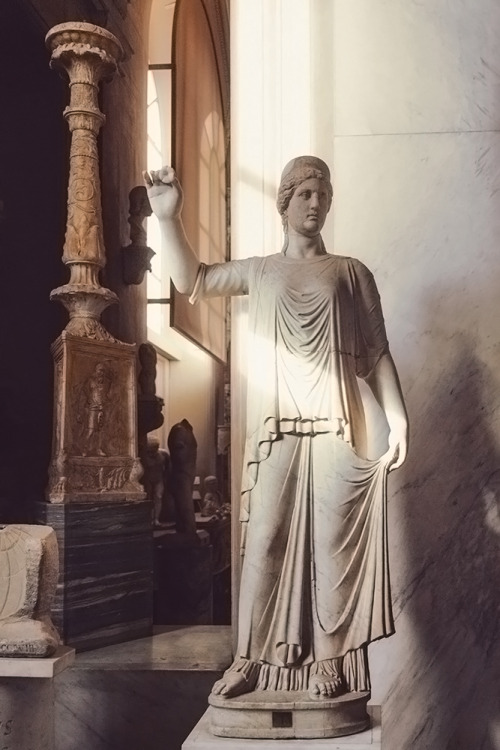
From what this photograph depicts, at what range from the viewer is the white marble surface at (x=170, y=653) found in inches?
172

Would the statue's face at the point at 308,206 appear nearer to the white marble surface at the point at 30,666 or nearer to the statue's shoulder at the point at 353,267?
the statue's shoulder at the point at 353,267

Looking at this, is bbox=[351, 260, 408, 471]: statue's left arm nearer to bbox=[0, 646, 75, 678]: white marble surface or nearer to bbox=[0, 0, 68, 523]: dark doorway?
bbox=[0, 646, 75, 678]: white marble surface

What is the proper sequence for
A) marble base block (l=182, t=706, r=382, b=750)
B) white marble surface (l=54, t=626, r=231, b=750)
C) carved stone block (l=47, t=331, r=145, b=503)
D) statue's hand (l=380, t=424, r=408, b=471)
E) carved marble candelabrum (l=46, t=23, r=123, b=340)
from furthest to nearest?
carved marble candelabrum (l=46, t=23, r=123, b=340)
carved stone block (l=47, t=331, r=145, b=503)
white marble surface (l=54, t=626, r=231, b=750)
statue's hand (l=380, t=424, r=408, b=471)
marble base block (l=182, t=706, r=382, b=750)

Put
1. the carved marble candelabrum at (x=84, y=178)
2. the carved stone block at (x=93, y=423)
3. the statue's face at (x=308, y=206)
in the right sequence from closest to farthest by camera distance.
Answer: the statue's face at (x=308, y=206) < the carved stone block at (x=93, y=423) < the carved marble candelabrum at (x=84, y=178)

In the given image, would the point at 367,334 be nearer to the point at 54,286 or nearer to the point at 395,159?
the point at 395,159

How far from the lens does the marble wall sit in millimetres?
4469

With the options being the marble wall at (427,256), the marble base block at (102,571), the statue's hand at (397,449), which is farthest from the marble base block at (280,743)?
the marble base block at (102,571)

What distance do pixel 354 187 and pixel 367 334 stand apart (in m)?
1.28

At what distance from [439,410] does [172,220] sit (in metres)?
1.77

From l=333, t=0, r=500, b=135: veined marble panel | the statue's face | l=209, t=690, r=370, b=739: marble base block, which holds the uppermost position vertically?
l=333, t=0, r=500, b=135: veined marble panel

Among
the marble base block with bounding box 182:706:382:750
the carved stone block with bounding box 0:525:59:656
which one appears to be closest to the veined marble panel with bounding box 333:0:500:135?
the carved stone block with bounding box 0:525:59:656

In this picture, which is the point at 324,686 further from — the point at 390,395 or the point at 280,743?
the point at 390,395

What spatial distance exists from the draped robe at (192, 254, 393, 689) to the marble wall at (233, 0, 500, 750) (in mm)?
1112

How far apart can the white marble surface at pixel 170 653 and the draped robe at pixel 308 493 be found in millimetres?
1070
